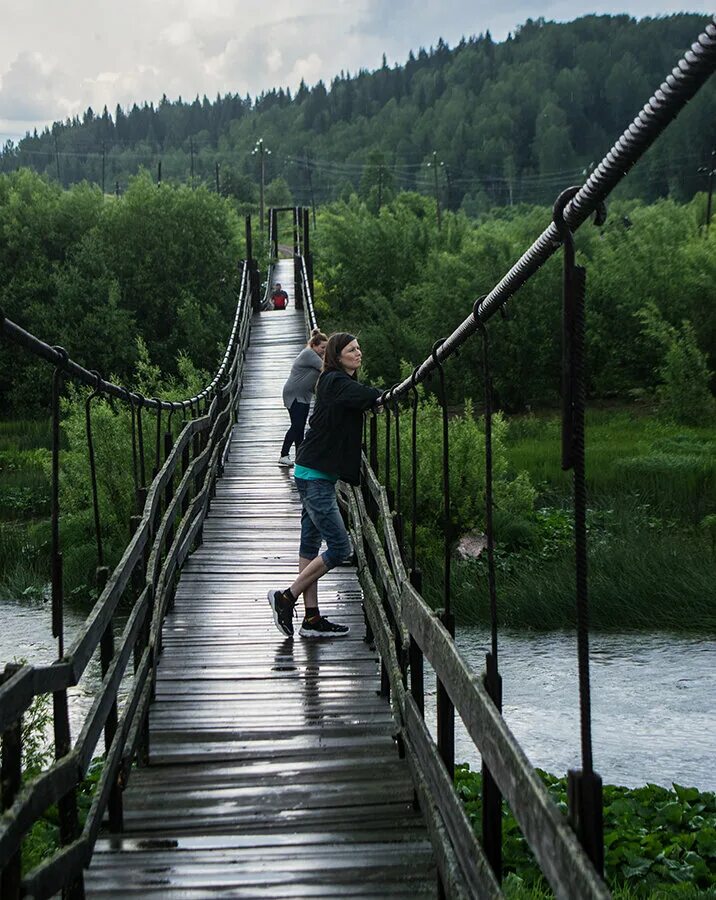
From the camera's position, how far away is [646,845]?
6941 mm

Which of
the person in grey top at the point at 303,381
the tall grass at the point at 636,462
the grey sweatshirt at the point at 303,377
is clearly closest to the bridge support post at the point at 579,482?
the person in grey top at the point at 303,381

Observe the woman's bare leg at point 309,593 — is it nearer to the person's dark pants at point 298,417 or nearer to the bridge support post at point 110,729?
the bridge support post at point 110,729

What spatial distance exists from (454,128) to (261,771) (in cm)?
12699

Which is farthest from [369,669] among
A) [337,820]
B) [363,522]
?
[337,820]

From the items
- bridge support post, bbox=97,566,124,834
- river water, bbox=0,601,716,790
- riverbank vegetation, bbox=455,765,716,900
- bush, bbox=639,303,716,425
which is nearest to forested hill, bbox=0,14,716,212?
bush, bbox=639,303,716,425

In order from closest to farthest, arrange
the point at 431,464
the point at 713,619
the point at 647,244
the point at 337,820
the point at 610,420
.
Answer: the point at 337,820 → the point at 713,619 → the point at 431,464 → the point at 610,420 → the point at 647,244

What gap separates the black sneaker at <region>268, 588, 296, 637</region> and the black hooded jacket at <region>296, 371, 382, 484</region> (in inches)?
30.5

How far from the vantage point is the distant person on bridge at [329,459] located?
6.28 metres

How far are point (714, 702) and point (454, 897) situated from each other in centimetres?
777

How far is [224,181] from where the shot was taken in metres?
95.8

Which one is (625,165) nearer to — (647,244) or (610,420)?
(610,420)

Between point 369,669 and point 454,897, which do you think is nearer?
point 454,897

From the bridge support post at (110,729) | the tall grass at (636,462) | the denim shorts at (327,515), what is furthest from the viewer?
the tall grass at (636,462)

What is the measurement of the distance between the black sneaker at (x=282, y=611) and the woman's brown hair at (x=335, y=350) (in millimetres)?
1287
